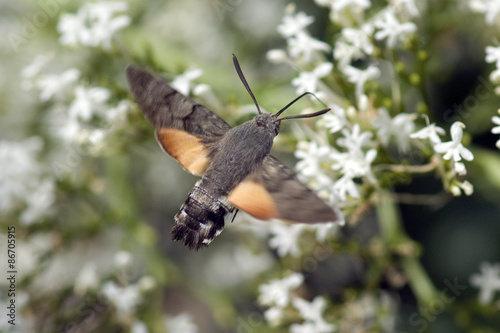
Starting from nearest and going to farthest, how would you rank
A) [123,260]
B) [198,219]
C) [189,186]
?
[198,219], [123,260], [189,186]

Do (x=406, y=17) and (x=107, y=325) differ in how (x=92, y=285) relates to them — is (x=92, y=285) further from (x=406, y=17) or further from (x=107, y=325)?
(x=406, y=17)

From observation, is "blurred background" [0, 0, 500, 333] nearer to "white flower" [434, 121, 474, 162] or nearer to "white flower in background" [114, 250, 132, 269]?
"white flower in background" [114, 250, 132, 269]

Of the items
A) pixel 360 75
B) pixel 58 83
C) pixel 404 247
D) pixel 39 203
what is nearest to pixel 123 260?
pixel 39 203

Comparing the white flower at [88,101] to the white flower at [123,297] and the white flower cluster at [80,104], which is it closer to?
the white flower cluster at [80,104]

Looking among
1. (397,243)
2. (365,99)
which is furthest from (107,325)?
(365,99)

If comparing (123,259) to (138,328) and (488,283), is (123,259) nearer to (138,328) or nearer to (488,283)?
(138,328)
